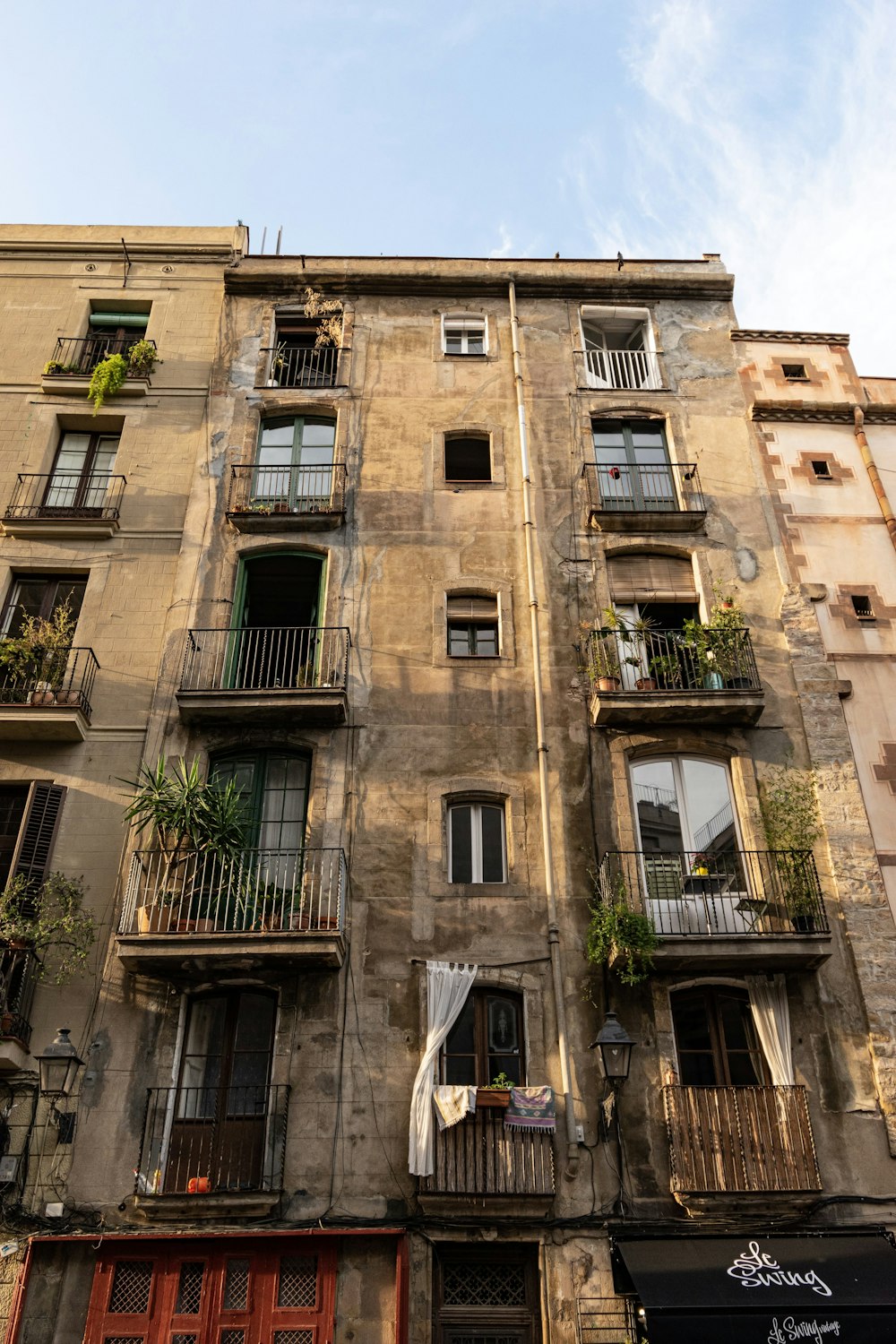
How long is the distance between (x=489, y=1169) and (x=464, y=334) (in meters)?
15.2

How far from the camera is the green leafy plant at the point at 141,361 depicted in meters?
20.8

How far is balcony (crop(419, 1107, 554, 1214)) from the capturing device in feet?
43.0

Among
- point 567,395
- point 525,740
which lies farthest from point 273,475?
point 525,740

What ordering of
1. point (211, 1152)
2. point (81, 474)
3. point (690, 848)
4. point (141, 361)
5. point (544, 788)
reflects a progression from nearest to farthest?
point (211, 1152), point (690, 848), point (544, 788), point (81, 474), point (141, 361)

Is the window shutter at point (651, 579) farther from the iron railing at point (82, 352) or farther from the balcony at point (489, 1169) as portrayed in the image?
the iron railing at point (82, 352)

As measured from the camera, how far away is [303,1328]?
12625mm

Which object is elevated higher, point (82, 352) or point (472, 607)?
point (82, 352)

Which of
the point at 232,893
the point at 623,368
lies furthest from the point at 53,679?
the point at 623,368

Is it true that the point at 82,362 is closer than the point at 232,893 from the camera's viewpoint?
No

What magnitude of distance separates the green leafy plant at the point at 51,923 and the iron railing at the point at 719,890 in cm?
711

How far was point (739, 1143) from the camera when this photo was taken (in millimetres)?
13430

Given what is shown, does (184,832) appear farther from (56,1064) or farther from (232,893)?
(56,1064)

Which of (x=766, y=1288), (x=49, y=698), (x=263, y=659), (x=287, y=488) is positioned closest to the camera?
(x=766, y=1288)

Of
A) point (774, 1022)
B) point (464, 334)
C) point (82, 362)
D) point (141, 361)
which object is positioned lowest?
point (774, 1022)
